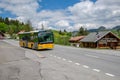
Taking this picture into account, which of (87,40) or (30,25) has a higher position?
(30,25)

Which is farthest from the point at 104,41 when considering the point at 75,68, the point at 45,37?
the point at 75,68

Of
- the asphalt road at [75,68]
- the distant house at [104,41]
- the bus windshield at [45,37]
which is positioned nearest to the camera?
the asphalt road at [75,68]

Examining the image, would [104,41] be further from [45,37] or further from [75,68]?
[75,68]

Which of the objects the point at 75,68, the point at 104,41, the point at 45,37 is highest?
the point at 45,37

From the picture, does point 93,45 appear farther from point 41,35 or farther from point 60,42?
point 41,35

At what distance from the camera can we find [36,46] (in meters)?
33.2

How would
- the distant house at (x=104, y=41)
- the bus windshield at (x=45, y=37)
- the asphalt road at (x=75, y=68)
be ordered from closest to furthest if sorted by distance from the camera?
the asphalt road at (x=75, y=68) → the bus windshield at (x=45, y=37) → the distant house at (x=104, y=41)

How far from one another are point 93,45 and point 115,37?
803 centimetres

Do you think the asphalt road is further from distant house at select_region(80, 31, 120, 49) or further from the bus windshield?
distant house at select_region(80, 31, 120, 49)

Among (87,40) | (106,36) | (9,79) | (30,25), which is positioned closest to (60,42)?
(87,40)

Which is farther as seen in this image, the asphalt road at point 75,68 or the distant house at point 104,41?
the distant house at point 104,41

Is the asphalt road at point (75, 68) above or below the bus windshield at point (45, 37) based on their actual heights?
below

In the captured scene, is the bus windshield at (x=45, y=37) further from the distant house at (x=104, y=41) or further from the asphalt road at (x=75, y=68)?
the distant house at (x=104, y=41)

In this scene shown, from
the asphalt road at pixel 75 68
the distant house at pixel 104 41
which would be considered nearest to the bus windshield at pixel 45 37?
the asphalt road at pixel 75 68
